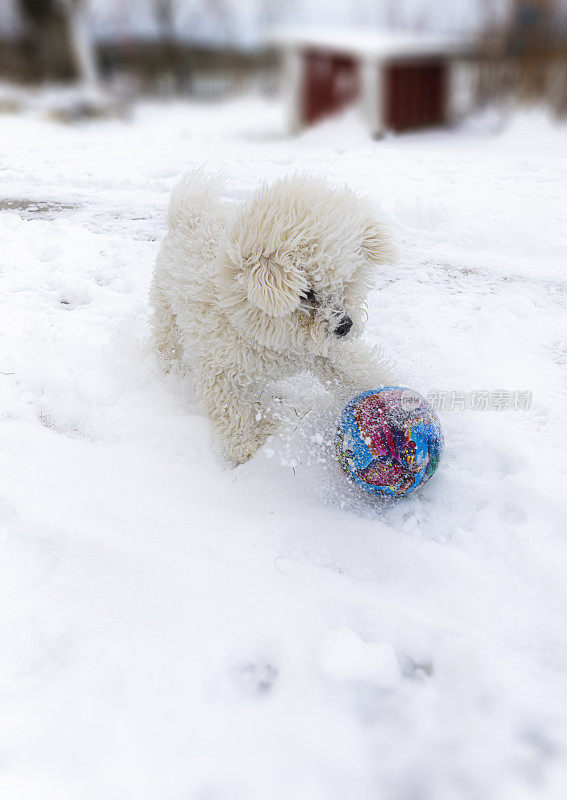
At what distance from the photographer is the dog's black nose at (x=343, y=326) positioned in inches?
77.3

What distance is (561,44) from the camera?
610 centimetres

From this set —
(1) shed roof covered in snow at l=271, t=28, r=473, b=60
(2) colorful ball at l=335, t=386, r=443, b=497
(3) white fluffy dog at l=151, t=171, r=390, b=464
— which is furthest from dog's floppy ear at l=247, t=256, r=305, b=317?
(1) shed roof covered in snow at l=271, t=28, r=473, b=60

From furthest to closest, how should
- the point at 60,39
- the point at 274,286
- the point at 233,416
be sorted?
1. the point at 60,39
2. the point at 233,416
3. the point at 274,286

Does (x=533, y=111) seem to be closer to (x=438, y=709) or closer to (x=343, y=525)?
(x=343, y=525)

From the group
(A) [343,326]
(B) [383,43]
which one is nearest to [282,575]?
Answer: (A) [343,326]

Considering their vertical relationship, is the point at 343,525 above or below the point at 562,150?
below

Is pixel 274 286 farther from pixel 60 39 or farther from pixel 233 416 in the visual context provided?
pixel 60 39

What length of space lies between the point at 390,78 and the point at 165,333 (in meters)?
6.36

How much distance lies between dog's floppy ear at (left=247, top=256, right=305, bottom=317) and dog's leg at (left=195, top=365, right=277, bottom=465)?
42 centimetres

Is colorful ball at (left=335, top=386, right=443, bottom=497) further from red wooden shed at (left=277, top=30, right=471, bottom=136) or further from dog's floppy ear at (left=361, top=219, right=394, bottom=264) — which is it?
red wooden shed at (left=277, top=30, right=471, bottom=136)

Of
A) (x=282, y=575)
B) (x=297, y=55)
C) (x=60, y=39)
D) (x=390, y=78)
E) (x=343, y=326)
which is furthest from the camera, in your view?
(x=60, y=39)

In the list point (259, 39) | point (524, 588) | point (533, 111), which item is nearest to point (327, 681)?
point (524, 588)

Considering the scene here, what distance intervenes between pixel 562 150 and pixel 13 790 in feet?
17.7

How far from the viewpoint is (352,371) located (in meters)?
2.28
